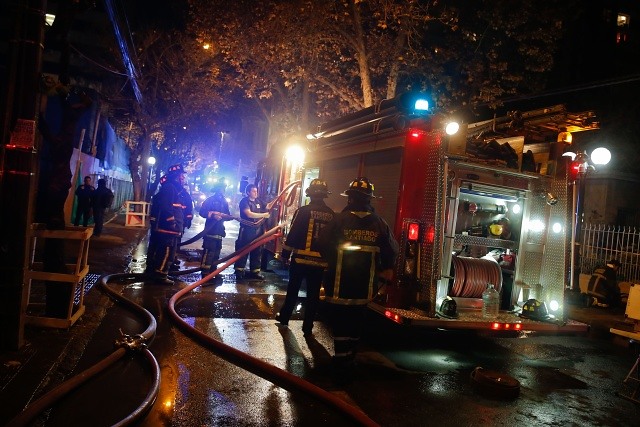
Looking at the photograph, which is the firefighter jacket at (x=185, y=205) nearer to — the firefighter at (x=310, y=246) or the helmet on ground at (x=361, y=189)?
the firefighter at (x=310, y=246)

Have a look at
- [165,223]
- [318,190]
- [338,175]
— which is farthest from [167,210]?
[318,190]

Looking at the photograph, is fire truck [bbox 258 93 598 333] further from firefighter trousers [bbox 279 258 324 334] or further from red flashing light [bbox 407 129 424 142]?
firefighter trousers [bbox 279 258 324 334]

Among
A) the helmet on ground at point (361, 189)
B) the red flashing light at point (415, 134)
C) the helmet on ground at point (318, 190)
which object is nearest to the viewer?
the helmet on ground at point (361, 189)

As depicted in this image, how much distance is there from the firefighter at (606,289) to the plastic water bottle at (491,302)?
6.34m

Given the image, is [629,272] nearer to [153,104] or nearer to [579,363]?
[579,363]

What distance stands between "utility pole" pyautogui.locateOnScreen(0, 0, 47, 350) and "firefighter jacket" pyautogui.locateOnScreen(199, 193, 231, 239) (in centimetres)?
441

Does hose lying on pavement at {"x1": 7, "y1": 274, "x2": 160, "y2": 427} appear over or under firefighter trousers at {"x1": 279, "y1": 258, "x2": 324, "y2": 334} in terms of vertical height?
under

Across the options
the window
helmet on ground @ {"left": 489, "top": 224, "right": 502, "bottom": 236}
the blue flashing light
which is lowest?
helmet on ground @ {"left": 489, "top": 224, "right": 502, "bottom": 236}

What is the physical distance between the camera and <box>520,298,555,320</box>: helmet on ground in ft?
18.2

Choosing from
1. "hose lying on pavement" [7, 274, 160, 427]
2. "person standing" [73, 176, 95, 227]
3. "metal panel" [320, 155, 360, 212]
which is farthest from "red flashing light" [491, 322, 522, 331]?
"person standing" [73, 176, 95, 227]

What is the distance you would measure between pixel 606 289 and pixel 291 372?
894 cm

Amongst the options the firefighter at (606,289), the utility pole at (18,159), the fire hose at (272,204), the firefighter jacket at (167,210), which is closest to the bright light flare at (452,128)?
the utility pole at (18,159)

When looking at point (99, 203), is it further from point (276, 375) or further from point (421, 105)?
point (276, 375)

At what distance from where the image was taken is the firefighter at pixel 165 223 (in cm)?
760
